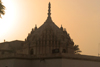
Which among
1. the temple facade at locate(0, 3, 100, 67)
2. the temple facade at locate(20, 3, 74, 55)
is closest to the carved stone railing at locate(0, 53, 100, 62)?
the temple facade at locate(0, 3, 100, 67)

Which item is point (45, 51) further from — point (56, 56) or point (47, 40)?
point (56, 56)

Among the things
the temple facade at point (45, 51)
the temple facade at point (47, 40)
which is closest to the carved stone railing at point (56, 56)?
the temple facade at point (45, 51)

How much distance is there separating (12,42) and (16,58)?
25903mm

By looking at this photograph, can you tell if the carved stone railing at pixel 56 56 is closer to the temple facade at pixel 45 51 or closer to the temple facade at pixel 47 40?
the temple facade at pixel 45 51

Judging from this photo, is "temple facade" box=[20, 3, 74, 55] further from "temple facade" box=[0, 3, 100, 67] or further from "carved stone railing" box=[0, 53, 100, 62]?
"carved stone railing" box=[0, 53, 100, 62]

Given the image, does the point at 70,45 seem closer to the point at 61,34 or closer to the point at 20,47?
the point at 61,34

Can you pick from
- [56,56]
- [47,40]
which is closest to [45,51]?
[47,40]

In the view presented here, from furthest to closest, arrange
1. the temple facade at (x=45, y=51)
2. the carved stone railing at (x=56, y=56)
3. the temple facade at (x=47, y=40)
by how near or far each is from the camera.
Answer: the temple facade at (x=47, y=40), the temple facade at (x=45, y=51), the carved stone railing at (x=56, y=56)

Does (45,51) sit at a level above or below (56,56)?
above

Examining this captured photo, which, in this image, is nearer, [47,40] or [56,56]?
[56,56]

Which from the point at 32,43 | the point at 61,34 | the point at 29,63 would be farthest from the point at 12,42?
the point at 29,63

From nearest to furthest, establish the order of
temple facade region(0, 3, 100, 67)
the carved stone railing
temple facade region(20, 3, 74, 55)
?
1. the carved stone railing
2. temple facade region(0, 3, 100, 67)
3. temple facade region(20, 3, 74, 55)

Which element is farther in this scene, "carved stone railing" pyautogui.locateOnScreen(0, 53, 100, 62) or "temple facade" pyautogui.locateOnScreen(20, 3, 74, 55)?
"temple facade" pyautogui.locateOnScreen(20, 3, 74, 55)

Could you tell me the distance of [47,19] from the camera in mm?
59438
